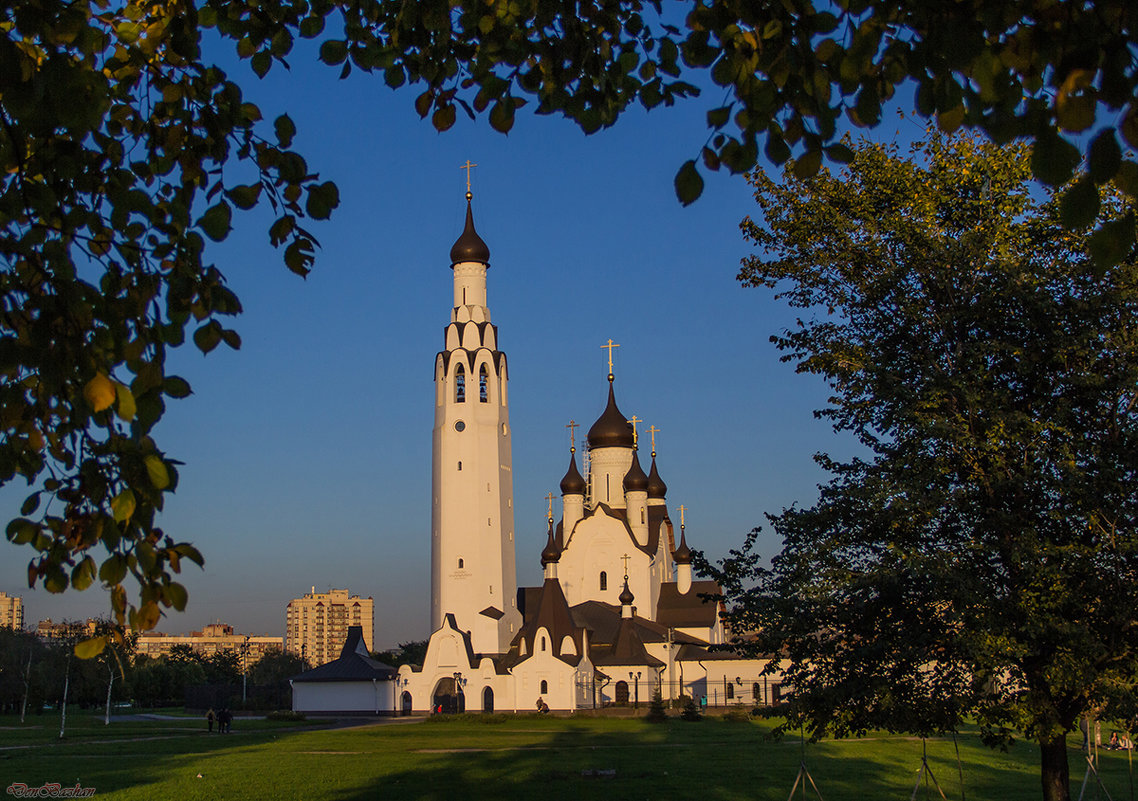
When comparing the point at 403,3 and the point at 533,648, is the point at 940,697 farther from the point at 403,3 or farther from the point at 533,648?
the point at 533,648

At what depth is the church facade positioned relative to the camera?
2052 inches

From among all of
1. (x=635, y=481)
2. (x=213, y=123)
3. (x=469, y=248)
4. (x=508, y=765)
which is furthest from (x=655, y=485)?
(x=213, y=123)

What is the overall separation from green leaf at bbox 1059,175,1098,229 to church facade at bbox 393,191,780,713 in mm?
48651

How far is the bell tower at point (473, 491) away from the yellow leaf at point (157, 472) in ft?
174

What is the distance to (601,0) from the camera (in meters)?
5.71

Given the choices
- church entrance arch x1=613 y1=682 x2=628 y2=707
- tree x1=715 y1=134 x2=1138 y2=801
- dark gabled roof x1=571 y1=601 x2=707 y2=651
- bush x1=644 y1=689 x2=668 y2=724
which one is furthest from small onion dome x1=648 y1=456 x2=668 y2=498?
tree x1=715 y1=134 x2=1138 y2=801

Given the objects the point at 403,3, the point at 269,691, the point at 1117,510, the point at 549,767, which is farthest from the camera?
the point at 269,691

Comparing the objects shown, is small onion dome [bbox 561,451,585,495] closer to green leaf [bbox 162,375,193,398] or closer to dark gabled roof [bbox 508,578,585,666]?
dark gabled roof [bbox 508,578,585,666]

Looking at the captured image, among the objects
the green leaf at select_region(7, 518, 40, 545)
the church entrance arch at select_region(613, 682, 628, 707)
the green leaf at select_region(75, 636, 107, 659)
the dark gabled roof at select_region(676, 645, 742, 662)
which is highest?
the dark gabled roof at select_region(676, 645, 742, 662)

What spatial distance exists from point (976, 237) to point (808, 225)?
203 cm

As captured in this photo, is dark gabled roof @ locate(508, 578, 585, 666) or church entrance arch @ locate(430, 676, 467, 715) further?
church entrance arch @ locate(430, 676, 467, 715)

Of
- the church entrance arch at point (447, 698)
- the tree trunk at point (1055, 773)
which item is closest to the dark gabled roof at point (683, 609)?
the church entrance arch at point (447, 698)

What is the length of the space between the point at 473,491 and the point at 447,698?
10.5 metres

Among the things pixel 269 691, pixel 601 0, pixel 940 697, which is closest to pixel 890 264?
pixel 940 697
